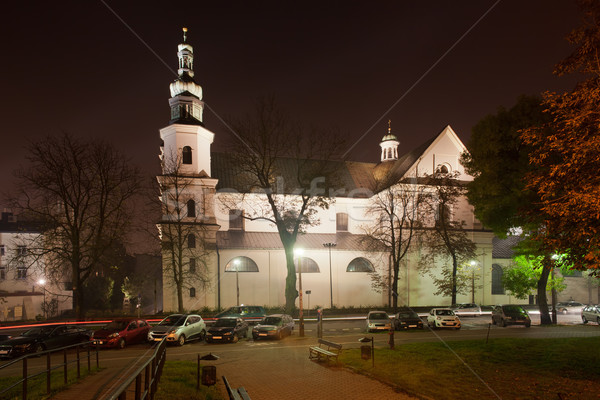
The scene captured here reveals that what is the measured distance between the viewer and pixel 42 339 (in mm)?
19172

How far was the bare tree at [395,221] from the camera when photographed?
128 ft

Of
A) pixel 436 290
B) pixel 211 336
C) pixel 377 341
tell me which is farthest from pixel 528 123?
pixel 436 290

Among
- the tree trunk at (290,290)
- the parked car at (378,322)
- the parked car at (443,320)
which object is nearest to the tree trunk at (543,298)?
the parked car at (443,320)

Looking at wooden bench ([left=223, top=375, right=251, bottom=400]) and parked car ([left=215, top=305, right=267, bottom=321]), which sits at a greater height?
wooden bench ([left=223, top=375, right=251, bottom=400])

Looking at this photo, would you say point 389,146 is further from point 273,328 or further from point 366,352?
point 366,352

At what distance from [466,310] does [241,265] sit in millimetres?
21923

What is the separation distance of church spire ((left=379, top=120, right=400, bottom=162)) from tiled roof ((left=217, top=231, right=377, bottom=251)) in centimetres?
1628

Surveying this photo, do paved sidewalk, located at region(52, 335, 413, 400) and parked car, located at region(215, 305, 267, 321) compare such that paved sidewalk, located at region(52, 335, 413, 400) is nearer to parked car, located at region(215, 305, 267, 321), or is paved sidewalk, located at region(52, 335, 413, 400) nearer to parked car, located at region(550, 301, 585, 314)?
parked car, located at region(215, 305, 267, 321)

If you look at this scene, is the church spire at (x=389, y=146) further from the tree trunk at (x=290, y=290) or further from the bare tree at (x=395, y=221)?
the tree trunk at (x=290, y=290)

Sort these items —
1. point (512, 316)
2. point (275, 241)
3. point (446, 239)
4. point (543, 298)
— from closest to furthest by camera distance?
point (512, 316)
point (543, 298)
point (446, 239)
point (275, 241)

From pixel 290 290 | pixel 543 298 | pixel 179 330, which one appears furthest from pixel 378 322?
pixel 543 298

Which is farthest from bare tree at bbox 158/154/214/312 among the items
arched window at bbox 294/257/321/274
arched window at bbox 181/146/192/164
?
arched window at bbox 294/257/321/274

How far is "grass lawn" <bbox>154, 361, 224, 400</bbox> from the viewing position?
33.6 ft

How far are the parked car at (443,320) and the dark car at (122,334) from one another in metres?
18.2
